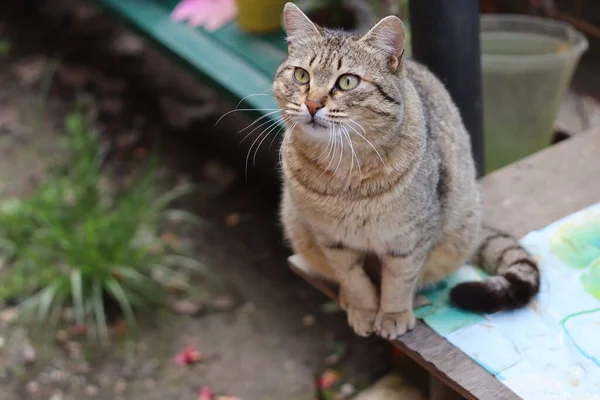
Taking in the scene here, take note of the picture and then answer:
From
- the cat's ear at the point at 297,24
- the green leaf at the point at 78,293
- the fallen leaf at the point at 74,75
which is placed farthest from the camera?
the fallen leaf at the point at 74,75

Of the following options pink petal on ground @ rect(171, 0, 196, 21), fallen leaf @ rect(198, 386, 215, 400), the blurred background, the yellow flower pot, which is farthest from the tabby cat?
pink petal on ground @ rect(171, 0, 196, 21)

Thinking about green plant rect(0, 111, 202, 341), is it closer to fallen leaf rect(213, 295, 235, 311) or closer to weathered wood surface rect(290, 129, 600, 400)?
fallen leaf rect(213, 295, 235, 311)

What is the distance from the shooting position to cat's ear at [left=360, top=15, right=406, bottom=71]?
4.42 ft

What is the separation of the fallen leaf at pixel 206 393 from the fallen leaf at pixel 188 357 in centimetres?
12

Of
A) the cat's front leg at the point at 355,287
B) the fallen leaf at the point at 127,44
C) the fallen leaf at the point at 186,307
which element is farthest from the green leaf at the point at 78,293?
the fallen leaf at the point at 127,44

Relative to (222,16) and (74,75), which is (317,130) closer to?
(222,16)

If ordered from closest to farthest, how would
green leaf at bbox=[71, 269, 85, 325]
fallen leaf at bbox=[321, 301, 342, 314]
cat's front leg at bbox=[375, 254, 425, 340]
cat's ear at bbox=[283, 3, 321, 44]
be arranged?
cat's ear at bbox=[283, 3, 321, 44] < cat's front leg at bbox=[375, 254, 425, 340] < green leaf at bbox=[71, 269, 85, 325] < fallen leaf at bbox=[321, 301, 342, 314]

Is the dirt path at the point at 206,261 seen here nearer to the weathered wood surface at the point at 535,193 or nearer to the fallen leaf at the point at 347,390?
the fallen leaf at the point at 347,390

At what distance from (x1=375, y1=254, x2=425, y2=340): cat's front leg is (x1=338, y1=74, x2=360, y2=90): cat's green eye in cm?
40

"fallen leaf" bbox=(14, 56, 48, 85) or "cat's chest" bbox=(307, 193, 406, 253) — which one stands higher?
"cat's chest" bbox=(307, 193, 406, 253)

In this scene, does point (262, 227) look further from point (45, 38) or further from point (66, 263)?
point (45, 38)

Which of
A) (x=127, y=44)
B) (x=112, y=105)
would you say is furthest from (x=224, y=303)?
(x=127, y=44)

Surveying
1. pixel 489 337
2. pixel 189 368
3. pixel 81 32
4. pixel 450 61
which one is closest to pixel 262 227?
pixel 189 368

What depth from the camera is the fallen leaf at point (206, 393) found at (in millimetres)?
2172
